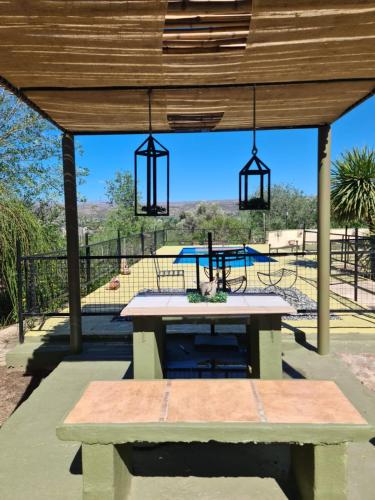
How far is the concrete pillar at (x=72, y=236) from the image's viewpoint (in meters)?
3.83

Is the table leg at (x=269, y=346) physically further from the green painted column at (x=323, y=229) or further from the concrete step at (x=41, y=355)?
the concrete step at (x=41, y=355)

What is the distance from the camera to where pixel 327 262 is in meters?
3.86

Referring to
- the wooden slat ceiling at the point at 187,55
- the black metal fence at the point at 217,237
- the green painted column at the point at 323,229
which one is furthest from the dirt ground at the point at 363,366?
the black metal fence at the point at 217,237

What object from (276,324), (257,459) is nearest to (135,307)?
(276,324)

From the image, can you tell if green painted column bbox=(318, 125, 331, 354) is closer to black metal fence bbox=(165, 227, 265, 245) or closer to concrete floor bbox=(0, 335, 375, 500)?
concrete floor bbox=(0, 335, 375, 500)

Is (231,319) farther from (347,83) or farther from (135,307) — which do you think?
(347,83)

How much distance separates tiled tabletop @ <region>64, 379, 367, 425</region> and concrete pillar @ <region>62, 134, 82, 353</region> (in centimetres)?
193

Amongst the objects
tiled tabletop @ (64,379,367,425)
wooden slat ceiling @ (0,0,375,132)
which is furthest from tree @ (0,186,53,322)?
tiled tabletop @ (64,379,367,425)

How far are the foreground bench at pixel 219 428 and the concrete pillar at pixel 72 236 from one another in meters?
2.11

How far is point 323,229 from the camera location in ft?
12.5

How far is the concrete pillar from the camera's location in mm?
3830

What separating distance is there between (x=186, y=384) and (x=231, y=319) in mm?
1136

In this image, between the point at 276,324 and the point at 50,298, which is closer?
the point at 276,324

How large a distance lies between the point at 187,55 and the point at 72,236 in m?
2.26
